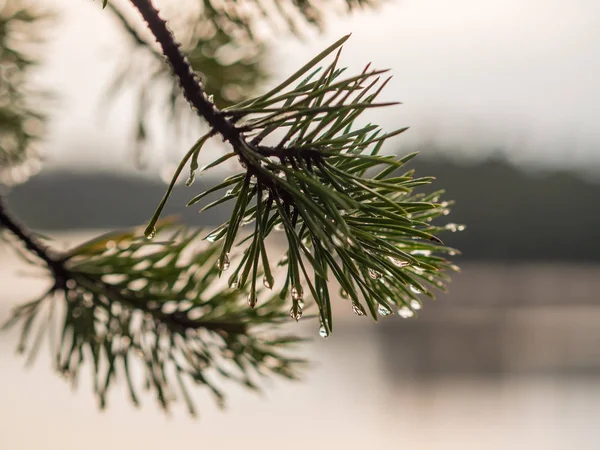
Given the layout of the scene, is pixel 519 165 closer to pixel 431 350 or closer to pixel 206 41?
pixel 431 350

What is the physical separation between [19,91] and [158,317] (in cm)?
21

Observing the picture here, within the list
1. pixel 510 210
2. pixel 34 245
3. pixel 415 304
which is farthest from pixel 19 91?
pixel 510 210

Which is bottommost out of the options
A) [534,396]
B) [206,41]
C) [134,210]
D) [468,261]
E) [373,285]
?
[534,396]

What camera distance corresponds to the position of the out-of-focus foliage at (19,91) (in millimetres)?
301

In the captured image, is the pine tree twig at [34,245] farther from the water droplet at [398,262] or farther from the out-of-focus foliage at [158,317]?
the water droplet at [398,262]

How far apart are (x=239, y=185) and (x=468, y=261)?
Answer: 3905mm

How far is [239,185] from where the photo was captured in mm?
118

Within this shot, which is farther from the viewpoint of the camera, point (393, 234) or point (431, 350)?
point (431, 350)

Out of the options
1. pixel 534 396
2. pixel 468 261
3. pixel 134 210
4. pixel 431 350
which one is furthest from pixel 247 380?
pixel 134 210

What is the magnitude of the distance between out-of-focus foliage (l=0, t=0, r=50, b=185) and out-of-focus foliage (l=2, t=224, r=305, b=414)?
4.8 inches

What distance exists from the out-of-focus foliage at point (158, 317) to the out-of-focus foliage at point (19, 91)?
12 centimetres

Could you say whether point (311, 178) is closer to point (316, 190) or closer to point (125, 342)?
point (316, 190)

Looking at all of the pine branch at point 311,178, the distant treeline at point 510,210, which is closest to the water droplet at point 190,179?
the pine branch at point 311,178

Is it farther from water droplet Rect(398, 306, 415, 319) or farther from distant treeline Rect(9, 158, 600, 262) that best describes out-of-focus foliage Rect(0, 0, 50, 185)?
distant treeline Rect(9, 158, 600, 262)
